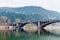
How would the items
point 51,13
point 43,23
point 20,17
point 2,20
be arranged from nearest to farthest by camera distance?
point 43,23 → point 2,20 → point 20,17 → point 51,13

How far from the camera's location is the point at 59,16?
112438 millimetres

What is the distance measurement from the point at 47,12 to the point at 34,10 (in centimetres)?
689

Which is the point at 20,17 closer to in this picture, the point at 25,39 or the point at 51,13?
the point at 51,13

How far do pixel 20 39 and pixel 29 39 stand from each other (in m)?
1.09

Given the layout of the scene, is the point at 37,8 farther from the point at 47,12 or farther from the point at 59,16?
the point at 59,16

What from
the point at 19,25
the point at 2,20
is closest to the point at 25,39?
the point at 19,25

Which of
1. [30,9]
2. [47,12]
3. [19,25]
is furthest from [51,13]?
[19,25]

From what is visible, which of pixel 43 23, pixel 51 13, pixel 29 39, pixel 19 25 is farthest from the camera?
pixel 51 13

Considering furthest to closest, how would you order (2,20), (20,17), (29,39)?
(20,17)
(2,20)
(29,39)

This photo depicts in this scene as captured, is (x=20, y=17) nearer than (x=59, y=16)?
Yes

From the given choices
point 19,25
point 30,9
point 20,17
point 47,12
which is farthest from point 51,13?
point 19,25

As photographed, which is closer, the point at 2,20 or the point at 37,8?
the point at 2,20

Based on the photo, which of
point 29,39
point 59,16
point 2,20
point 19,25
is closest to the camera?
point 29,39

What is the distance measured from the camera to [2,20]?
246 ft
